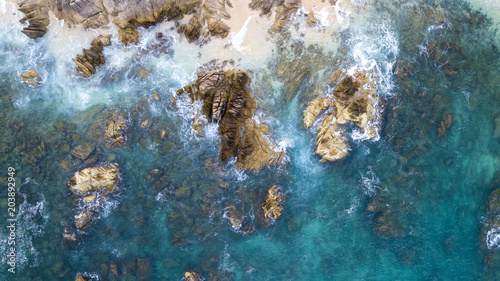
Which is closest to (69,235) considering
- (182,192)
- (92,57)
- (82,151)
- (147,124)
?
(82,151)

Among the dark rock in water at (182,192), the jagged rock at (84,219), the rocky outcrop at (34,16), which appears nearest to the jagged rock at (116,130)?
the jagged rock at (84,219)

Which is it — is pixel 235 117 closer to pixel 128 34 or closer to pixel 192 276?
pixel 128 34

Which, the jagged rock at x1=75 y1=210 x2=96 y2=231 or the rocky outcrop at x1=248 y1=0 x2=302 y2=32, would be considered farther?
the jagged rock at x1=75 y1=210 x2=96 y2=231

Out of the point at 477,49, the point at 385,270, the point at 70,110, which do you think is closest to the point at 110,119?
the point at 70,110

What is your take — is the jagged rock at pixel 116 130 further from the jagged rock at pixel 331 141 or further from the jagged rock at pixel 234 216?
the jagged rock at pixel 331 141

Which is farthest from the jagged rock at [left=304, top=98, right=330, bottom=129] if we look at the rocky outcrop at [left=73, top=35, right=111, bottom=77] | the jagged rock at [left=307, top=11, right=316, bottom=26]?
the rocky outcrop at [left=73, top=35, right=111, bottom=77]

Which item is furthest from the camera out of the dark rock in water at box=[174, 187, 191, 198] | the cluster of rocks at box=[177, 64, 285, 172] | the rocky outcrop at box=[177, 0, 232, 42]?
the dark rock in water at box=[174, 187, 191, 198]

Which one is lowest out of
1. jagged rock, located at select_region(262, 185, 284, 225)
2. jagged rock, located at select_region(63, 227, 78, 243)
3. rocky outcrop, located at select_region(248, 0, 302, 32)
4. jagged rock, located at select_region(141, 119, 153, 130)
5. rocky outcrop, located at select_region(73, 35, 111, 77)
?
jagged rock, located at select_region(63, 227, 78, 243)
